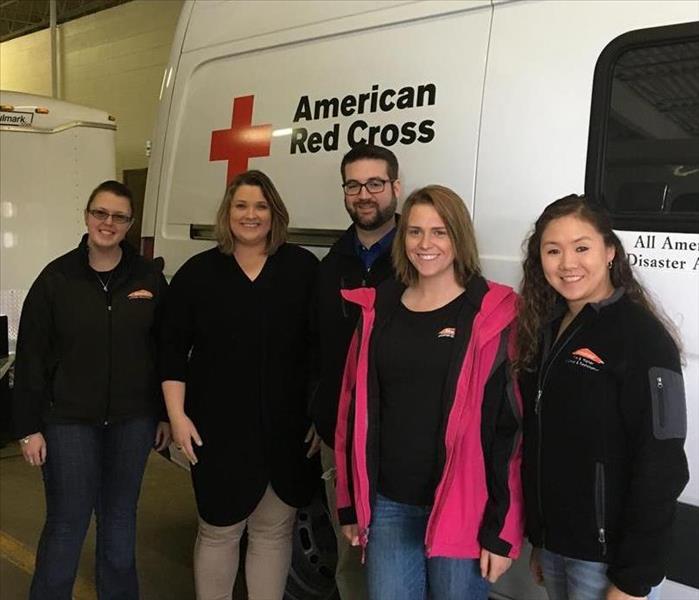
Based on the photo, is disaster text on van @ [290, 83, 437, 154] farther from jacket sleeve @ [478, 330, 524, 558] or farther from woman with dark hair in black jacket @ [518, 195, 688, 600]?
jacket sleeve @ [478, 330, 524, 558]

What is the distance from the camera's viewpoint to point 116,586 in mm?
2727

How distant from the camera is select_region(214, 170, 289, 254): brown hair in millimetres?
2432

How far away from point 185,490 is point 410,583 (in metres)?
2.98

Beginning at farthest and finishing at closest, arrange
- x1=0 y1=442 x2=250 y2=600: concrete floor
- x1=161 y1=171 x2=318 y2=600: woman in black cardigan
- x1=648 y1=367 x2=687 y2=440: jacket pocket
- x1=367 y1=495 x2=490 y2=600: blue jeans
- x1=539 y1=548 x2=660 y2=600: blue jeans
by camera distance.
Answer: x1=0 y1=442 x2=250 y2=600: concrete floor < x1=161 y1=171 x2=318 y2=600: woman in black cardigan < x1=367 y1=495 x2=490 y2=600: blue jeans < x1=539 y1=548 x2=660 y2=600: blue jeans < x1=648 y1=367 x2=687 y2=440: jacket pocket

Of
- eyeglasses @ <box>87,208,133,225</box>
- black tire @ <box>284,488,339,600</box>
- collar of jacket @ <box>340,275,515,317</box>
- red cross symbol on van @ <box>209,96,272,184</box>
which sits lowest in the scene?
black tire @ <box>284,488,339,600</box>

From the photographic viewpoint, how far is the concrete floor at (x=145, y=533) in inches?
132

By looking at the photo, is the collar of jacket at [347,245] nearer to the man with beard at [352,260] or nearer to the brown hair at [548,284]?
the man with beard at [352,260]

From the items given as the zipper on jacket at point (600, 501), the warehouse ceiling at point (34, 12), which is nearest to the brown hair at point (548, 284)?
the zipper on jacket at point (600, 501)

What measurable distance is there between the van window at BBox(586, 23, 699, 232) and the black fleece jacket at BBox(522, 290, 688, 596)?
462 mm

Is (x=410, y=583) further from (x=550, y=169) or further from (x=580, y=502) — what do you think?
(x=550, y=169)

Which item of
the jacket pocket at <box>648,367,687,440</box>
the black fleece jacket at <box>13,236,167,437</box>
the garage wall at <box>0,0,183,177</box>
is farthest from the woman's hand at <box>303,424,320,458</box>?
the garage wall at <box>0,0,183,177</box>

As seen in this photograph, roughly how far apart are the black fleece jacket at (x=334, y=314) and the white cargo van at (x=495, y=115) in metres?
0.33

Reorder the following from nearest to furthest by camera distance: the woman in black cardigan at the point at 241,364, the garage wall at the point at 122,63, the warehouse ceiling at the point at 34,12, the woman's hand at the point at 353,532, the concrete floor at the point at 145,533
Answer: the woman's hand at the point at 353,532, the woman in black cardigan at the point at 241,364, the concrete floor at the point at 145,533, the garage wall at the point at 122,63, the warehouse ceiling at the point at 34,12

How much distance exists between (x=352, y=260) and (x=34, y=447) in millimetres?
1199
